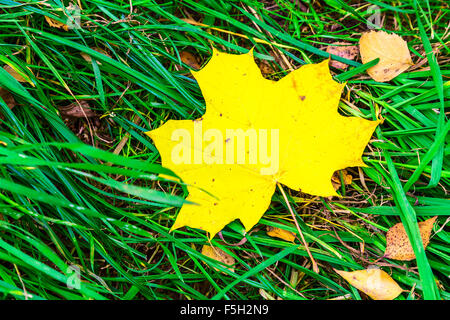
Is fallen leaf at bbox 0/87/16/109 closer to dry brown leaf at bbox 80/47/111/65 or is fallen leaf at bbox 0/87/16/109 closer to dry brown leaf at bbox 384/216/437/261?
dry brown leaf at bbox 80/47/111/65

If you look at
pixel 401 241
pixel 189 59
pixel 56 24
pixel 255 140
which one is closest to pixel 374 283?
pixel 401 241

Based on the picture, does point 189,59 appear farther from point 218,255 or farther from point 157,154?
point 218,255

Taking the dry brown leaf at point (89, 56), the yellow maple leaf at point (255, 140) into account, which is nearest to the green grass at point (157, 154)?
the dry brown leaf at point (89, 56)

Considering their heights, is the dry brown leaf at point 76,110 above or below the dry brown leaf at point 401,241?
above

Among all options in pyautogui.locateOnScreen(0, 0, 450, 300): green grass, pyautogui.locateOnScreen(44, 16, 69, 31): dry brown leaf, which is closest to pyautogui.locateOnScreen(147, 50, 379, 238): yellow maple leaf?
pyautogui.locateOnScreen(0, 0, 450, 300): green grass

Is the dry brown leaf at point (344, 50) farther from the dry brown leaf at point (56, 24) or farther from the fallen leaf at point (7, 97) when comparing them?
the fallen leaf at point (7, 97)

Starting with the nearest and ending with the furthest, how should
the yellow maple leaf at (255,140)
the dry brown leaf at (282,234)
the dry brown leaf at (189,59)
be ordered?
the yellow maple leaf at (255,140) → the dry brown leaf at (282,234) → the dry brown leaf at (189,59)
